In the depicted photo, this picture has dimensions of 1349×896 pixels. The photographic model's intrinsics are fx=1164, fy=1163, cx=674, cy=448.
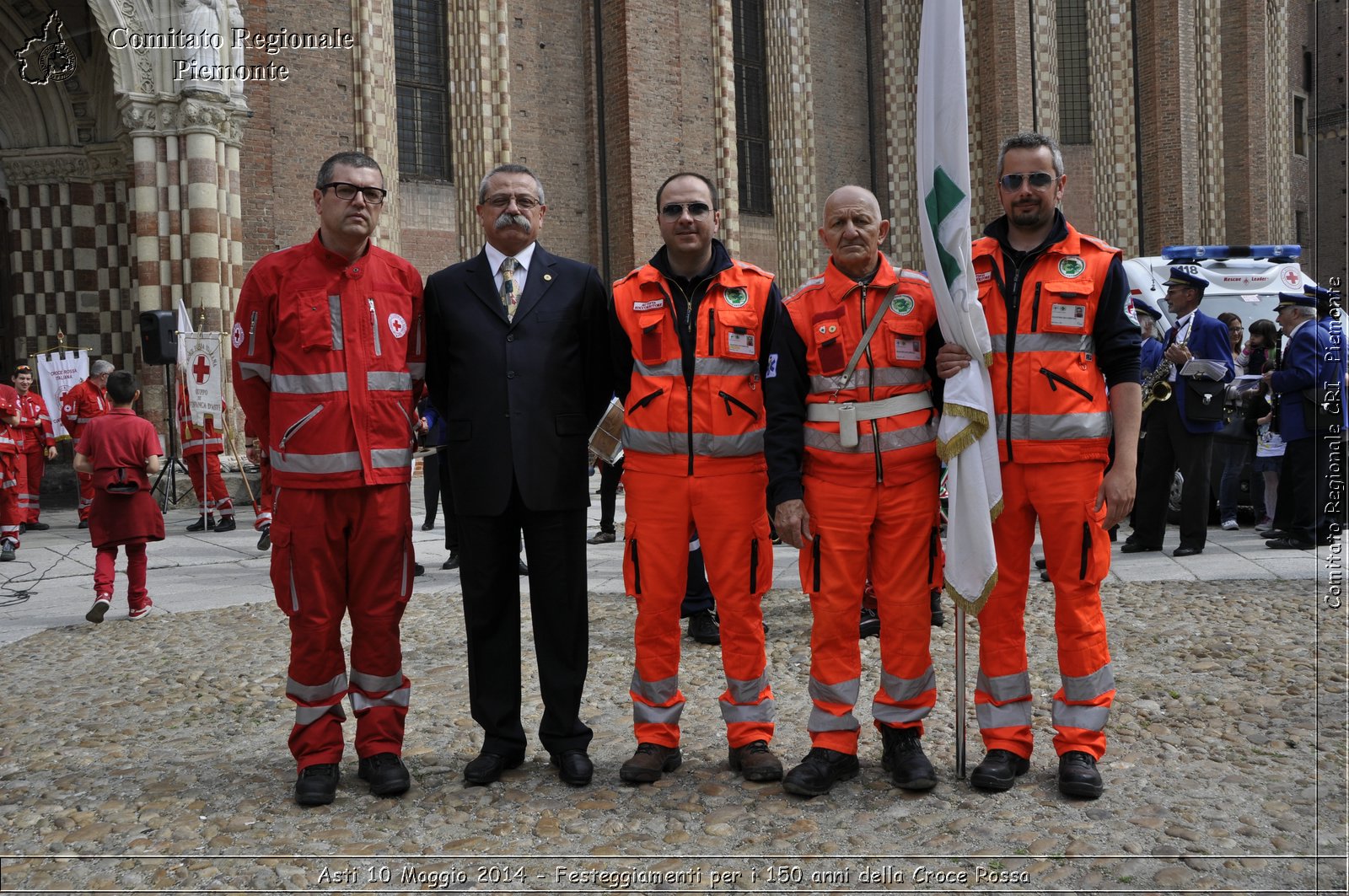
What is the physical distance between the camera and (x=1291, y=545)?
9.05 metres

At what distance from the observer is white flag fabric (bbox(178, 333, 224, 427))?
12.7m

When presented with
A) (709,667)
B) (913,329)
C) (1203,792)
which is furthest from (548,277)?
(1203,792)

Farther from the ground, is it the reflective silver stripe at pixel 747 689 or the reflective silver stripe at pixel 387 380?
the reflective silver stripe at pixel 387 380

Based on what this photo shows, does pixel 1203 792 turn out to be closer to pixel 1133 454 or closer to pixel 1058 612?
pixel 1058 612

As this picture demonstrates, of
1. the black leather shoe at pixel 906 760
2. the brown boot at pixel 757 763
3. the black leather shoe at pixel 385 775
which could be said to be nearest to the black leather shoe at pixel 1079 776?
the black leather shoe at pixel 906 760

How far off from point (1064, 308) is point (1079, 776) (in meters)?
1.52

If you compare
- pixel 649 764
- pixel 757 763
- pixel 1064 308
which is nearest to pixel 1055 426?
pixel 1064 308

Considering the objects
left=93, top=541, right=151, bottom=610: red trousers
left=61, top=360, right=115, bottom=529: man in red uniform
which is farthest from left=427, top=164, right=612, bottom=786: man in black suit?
left=61, top=360, right=115, bottom=529: man in red uniform

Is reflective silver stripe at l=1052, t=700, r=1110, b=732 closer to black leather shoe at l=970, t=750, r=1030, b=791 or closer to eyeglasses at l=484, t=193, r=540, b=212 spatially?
black leather shoe at l=970, t=750, r=1030, b=791

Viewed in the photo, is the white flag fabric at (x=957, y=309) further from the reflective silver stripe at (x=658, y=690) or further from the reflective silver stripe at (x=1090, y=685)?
the reflective silver stripe at (x=658, y=690)

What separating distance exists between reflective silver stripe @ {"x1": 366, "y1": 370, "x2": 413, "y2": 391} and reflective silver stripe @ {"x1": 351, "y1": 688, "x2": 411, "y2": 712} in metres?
1.09

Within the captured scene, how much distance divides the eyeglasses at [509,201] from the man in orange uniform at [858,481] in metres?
1.03

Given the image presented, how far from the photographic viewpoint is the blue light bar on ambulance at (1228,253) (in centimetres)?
1294

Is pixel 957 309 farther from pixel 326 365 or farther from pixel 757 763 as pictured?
pixel 326 365
